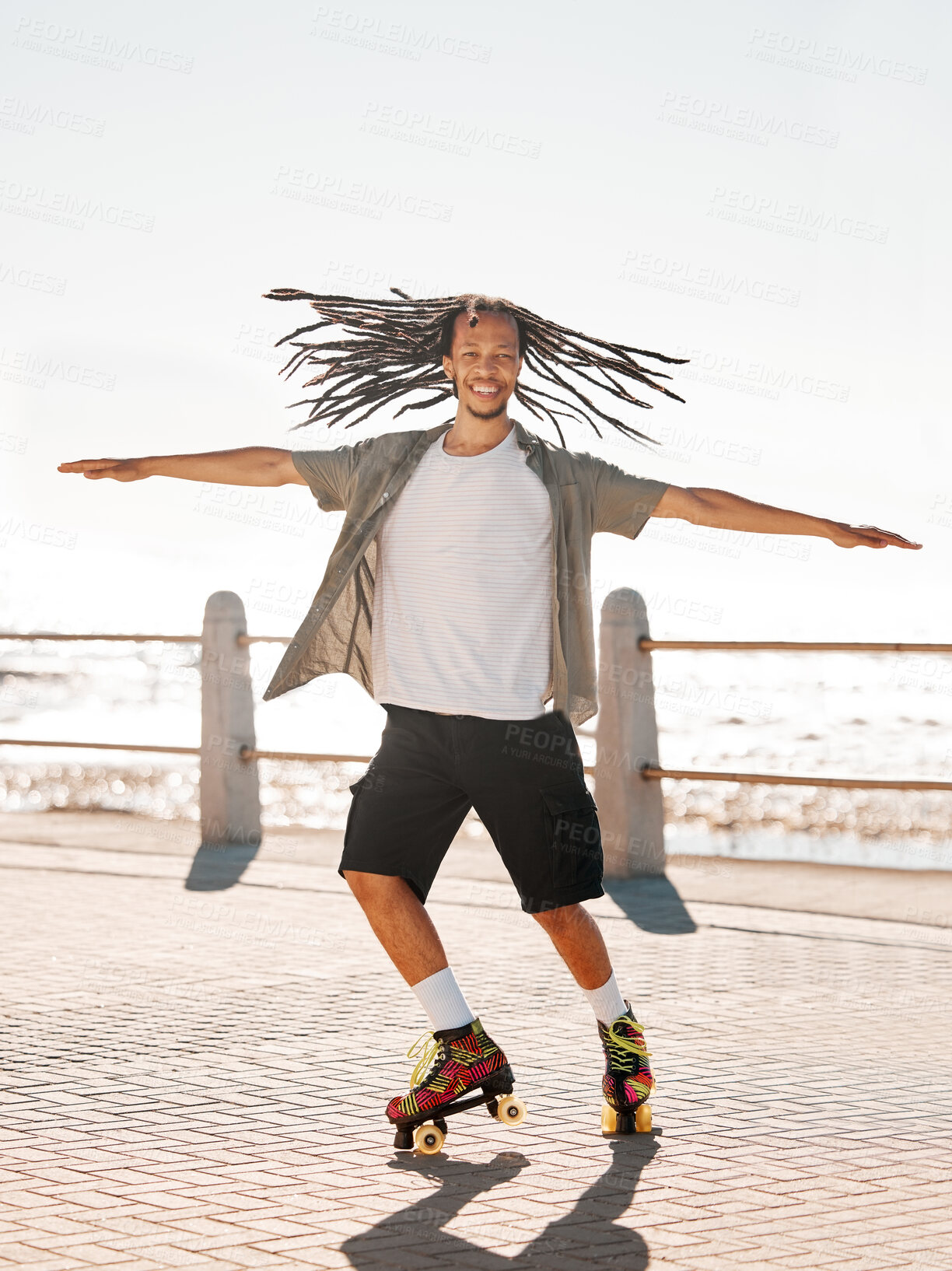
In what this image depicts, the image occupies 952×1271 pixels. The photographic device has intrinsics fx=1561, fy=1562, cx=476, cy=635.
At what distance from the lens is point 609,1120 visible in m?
4.06

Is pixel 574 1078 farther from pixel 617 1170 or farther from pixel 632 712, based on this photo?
pixel 632 712

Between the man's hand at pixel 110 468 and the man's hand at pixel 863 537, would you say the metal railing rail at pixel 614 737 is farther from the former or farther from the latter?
the man's hand at pixel 863 537

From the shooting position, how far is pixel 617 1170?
12.2 feet

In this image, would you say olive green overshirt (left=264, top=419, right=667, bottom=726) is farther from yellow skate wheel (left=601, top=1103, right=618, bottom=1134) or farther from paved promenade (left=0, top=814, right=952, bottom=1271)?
paved promenade (left=0, top=814, right=952, bottom=1271)

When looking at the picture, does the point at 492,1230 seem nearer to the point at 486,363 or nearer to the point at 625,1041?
the point at 625,1041

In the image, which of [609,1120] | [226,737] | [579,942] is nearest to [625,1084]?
[609,1120]

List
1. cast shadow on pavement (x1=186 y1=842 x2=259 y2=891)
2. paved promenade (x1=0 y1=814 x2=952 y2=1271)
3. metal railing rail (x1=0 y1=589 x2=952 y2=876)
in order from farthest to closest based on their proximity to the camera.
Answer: cast shadow on pavement (x1=186 y1=842 x2=259 y2=891), metal railing rail (x1=0 y1=589 x2=952 y2=876), paved promenade (x1=0 y1=814 x2=952 y2=1271)

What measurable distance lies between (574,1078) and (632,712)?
13.8 feet

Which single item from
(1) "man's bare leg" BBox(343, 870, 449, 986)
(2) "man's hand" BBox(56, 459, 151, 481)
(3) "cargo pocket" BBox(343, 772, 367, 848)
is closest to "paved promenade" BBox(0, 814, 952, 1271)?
(1) "man's bare leg" BBox(343, 870, 449, 986)

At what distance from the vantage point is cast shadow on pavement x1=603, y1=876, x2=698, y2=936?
7.47 m

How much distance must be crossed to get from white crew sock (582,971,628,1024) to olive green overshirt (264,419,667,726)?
2.36 feet

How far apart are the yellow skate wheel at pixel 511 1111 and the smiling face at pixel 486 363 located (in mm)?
1792

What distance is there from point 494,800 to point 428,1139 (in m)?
0.85

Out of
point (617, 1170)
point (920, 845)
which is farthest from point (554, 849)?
point (920, 845)
